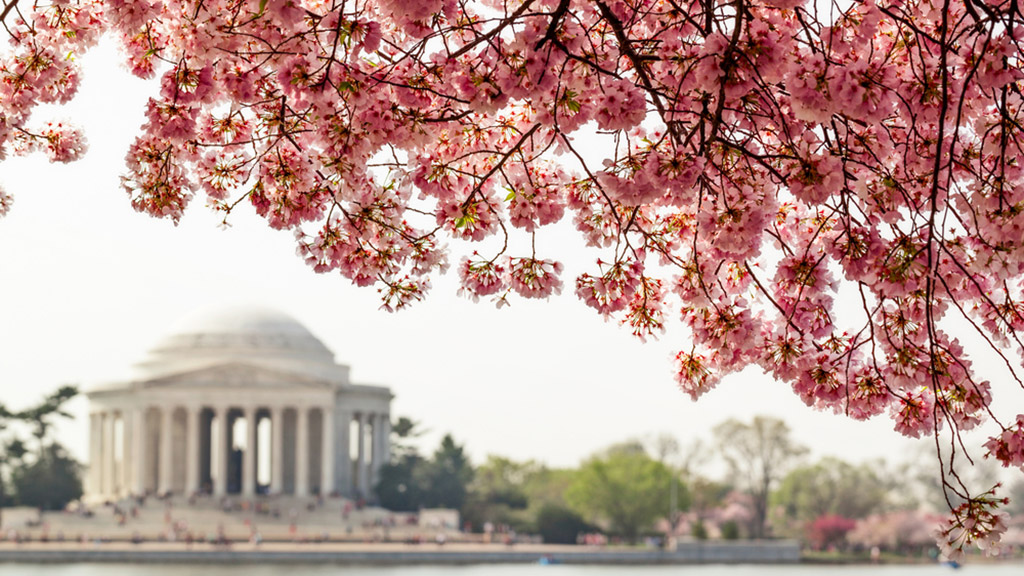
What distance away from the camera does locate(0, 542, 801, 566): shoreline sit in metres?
66.4

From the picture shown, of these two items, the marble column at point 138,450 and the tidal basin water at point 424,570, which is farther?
the marble column at point 138,450

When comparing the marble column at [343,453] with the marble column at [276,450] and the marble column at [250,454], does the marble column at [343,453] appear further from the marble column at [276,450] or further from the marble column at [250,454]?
the marble column at [250,454]

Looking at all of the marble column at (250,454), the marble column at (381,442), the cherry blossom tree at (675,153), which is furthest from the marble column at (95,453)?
the cherry blossom tree at (675,153)

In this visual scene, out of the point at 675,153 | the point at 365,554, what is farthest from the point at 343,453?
the point at 675,153

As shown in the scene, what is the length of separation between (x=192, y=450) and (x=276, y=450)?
209 inches

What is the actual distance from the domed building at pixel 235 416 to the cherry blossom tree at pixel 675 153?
89.6 m

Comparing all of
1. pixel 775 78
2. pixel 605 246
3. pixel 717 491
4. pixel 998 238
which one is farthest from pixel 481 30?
pixel 717 491

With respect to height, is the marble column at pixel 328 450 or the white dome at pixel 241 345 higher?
the white dome at pixel 241 345

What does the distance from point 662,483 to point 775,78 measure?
3537 inches

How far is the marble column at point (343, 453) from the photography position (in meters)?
104

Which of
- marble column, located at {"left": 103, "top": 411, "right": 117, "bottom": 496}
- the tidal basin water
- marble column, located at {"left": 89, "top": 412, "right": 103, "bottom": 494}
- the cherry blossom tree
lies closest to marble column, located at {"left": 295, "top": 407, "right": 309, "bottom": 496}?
marble column, located at {"left": 103, "top": 411, "right": 117, "bottom": 496}

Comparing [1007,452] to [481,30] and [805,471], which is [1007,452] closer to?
[481,30]

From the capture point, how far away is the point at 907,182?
9.63 meters

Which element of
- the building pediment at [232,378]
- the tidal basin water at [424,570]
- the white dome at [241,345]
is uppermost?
the white dome at [241,345]
